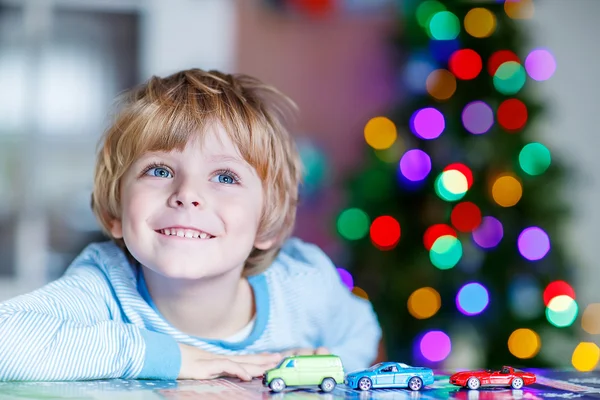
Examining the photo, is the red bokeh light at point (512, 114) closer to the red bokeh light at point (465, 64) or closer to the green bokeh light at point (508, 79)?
the green bokeh light at point (508, 79)

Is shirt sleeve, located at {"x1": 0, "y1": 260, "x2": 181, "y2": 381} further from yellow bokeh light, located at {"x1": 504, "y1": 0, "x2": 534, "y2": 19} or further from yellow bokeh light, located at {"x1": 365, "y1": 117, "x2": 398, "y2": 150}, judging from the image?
yellow bokeh light, located at {"x1": 504, "y1": 0, "x2": 534, "y2": 19}

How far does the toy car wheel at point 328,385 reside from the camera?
0.90 m

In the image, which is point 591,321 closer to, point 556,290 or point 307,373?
point 556,290

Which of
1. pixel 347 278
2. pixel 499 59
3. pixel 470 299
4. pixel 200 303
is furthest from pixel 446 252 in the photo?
pixel 200 303

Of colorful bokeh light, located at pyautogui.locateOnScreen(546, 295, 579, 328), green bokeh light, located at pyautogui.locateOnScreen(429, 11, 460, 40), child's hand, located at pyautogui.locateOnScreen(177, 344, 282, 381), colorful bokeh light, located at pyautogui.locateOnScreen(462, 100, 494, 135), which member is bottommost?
colorful bokeh light, located at pyautogui.locateOnScreen(546, 295, 579, 328)

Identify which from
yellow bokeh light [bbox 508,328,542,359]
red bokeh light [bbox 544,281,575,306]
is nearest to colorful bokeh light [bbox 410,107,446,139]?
red bokeh light [bbox 544,281,575,306]

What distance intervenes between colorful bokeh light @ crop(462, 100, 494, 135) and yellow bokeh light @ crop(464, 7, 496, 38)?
0.28 metres

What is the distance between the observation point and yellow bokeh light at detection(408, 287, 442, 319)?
9.69 ft

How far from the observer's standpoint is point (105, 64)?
13.0ft

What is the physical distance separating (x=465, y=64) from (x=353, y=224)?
0.77 metres

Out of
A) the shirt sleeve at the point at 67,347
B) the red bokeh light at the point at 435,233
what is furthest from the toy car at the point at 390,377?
the red bokeh light at the point at 435,233

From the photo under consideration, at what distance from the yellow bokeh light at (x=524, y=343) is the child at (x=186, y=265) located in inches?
66.0

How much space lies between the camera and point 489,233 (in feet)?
9.61

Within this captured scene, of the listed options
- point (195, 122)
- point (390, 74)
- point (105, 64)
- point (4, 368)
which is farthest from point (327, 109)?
point (4, 368)
